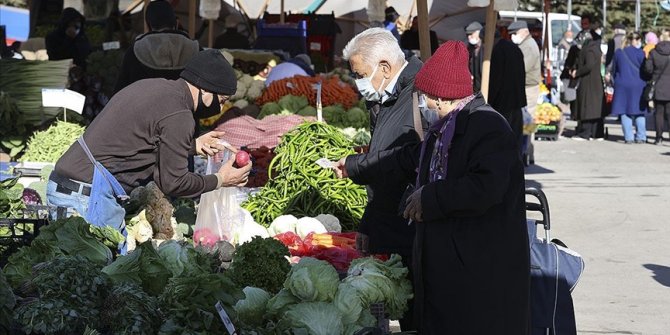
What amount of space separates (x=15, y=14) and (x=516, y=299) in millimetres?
17772

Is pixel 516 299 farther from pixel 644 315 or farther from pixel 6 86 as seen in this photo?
pixel 6 86

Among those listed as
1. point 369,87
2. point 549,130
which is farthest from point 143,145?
point 549,130

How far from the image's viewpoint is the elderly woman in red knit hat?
4355mm

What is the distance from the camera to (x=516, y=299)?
14.7ft

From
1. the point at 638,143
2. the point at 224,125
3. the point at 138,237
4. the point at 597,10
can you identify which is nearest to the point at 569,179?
the point at 638,143

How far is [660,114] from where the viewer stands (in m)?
19.5

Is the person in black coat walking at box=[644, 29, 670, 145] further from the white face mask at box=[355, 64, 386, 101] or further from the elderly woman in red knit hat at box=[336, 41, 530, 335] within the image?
the elderly woman in red knit hat at box=[336, 41, 530, 335]

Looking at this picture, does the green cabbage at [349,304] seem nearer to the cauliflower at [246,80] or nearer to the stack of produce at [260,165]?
the stack of produce at [260,165]

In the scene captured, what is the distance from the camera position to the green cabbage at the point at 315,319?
13.7 feet

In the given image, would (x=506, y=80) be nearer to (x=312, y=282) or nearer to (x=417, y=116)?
(x=417, y=116)

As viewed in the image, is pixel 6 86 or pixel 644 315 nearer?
pixel 644 315

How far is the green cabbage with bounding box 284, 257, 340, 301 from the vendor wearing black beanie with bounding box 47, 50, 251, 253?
951mm

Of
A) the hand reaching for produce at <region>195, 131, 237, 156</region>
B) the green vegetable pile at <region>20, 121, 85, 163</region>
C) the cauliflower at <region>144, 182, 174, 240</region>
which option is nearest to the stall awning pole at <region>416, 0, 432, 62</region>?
the green vegetable pile at <region>20, 121, 85, 163</region>

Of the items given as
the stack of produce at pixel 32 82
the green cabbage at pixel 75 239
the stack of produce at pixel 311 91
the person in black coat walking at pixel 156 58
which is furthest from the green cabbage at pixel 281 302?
the stack of produce at pixel 311 91
